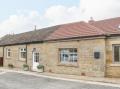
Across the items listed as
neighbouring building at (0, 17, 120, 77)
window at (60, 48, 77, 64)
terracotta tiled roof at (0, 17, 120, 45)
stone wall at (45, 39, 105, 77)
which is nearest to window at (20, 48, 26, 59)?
neighbouring building at (0, 17, 120, 77)

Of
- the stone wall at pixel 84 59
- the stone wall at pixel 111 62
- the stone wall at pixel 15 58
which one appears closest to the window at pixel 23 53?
the stone wall at pixel 15 58

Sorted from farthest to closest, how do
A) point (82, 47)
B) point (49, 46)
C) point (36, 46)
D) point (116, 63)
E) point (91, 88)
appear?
point (36, 46), point (49, 46), point (82, 47), point (116, 63), point (91, 88)

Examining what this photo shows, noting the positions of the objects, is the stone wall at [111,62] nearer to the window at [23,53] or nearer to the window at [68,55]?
the window at [68,55]

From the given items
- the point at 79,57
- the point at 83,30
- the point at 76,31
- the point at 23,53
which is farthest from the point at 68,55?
the point at 23,53

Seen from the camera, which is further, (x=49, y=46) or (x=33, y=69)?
(x=33, y=69)

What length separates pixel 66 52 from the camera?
23750mm

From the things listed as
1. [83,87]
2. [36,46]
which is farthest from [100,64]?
[36,46]

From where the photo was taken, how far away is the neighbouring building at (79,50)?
20023 mm

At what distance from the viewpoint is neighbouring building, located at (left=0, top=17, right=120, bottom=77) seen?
2002cm

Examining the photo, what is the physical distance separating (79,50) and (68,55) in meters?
1.78

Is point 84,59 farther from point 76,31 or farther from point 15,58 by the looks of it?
point 15,58

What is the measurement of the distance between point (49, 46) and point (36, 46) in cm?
278

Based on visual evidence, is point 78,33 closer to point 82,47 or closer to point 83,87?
point 82,47

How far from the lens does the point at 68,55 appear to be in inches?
926
